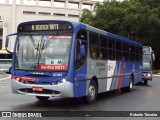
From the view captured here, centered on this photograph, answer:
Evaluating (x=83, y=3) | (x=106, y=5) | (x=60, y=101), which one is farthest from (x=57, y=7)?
(x=60, y=101)

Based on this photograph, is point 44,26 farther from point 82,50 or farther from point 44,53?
point 82,50

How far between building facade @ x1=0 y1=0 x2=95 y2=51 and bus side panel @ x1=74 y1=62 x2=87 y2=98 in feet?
210

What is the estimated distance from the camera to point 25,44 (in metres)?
12.2

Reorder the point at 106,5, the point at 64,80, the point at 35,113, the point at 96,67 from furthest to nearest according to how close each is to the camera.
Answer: the point at 106,5 < the point at 96,67 < the point at 64,80 < the point at 35,113

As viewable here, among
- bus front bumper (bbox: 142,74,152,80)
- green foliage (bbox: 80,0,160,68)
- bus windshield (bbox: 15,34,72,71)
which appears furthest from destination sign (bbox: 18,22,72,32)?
green foliage (bbox: 80,0,160,68)

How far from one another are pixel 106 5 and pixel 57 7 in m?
32.2

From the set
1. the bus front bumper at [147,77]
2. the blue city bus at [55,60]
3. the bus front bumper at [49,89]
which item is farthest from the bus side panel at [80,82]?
the bus front bumper at [147,77]

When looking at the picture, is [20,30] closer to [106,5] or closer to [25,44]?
[25,44]

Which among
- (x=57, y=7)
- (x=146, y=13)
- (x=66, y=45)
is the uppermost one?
(x=57, y=7)

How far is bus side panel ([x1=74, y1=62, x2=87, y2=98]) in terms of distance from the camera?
1183 cm

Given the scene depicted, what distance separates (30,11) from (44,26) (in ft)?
219

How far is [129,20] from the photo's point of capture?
151 ft

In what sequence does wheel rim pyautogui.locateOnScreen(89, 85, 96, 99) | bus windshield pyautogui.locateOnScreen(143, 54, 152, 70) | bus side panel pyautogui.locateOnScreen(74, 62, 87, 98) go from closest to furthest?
bus side panel pyautogui.locateOnScreen(74, 62, 87, 98), wheel rim pyautogui.locateOnScreen(89, 85, 96, 99), bus windshield pyautogui.locateOnScreen(143, 54, 152, 70)

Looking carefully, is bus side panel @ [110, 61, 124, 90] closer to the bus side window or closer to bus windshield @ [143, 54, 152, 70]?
the bus side window
